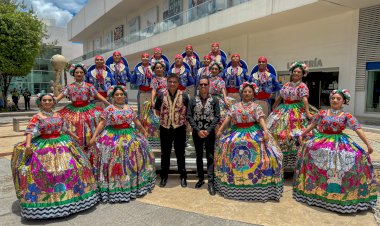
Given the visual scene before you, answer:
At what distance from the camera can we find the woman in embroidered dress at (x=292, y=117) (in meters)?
4.86

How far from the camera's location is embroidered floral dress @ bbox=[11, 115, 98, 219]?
351cm

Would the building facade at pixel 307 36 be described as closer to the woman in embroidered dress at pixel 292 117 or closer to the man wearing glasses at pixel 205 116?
the woman in embroidered dress at pixel 292 117

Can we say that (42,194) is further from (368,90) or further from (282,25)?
(282,25)

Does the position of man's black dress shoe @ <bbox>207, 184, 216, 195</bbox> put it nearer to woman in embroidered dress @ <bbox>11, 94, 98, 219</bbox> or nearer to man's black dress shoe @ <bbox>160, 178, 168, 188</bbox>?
man's black dress shoe @ <bbox>160, 178, 168, 188</bbox>

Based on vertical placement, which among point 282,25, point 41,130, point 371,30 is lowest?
point 41,130

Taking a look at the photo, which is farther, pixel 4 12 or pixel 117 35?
pixel 117 35

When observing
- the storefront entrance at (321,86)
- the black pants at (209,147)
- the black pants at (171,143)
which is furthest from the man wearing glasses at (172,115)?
the storefront entrance at (321,86)

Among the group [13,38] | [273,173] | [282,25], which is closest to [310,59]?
[282,25]

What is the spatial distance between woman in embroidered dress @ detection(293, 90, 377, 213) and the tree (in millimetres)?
20142

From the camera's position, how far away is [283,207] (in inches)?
157

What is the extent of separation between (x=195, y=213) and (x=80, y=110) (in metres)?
2.75

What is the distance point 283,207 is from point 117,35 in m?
33.3

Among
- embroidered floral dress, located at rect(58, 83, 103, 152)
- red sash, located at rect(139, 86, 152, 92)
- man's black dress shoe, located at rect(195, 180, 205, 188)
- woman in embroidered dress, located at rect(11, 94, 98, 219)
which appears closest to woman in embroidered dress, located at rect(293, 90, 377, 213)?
man's black dress shoe, located at rect(195, 180, 205, 188)

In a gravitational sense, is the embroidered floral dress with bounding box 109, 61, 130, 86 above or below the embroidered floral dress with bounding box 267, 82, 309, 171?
above
